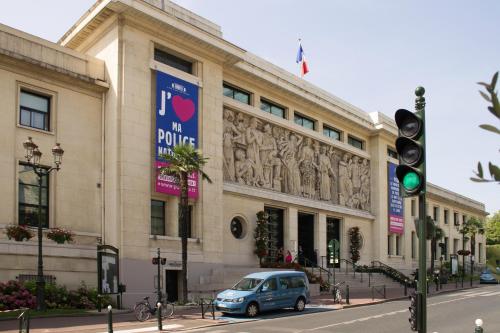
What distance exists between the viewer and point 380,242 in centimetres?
5119

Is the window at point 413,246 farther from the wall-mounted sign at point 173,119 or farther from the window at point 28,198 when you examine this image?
the window at point 28,198

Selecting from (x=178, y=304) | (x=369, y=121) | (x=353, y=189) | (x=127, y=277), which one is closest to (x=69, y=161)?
(x=127, y=277)

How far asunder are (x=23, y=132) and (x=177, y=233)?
9.84 m

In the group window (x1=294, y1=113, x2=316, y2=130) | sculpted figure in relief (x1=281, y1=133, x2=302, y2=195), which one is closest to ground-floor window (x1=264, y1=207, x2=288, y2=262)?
sculpted figure in relief (x1=281, y1=133, x2=302, y2=195)

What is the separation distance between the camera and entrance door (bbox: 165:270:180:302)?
30.5 metres

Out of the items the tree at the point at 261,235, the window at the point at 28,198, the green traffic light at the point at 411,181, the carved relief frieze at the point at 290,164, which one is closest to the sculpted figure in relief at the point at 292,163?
the carved relief frieze at the point at 290,164

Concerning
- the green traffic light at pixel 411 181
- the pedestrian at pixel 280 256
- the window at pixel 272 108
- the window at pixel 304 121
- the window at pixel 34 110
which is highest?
the window at pixel 272 108

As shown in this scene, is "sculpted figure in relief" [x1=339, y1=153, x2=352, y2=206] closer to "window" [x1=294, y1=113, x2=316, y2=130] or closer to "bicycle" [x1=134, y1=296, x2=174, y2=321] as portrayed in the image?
"window" [x1=294, y1=113, x2=316, y2=130]

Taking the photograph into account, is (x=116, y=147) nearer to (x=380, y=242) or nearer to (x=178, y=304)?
(x=178, y=304)

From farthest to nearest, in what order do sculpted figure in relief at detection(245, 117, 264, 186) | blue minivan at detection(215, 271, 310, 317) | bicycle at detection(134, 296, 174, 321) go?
sculpted figure in relief at detection(245, 117, 264, 186)
blue minivan at detection(215, 271, 310, 317)
bicycle at detection(134, 296, 174, 321)

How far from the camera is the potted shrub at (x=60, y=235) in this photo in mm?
26284

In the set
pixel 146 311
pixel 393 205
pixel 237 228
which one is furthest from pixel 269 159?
pixel 393 205

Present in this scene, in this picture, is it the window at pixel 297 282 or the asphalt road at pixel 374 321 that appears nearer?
the asphalt road at pixel 374 321

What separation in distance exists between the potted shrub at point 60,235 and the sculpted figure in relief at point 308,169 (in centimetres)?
2054
